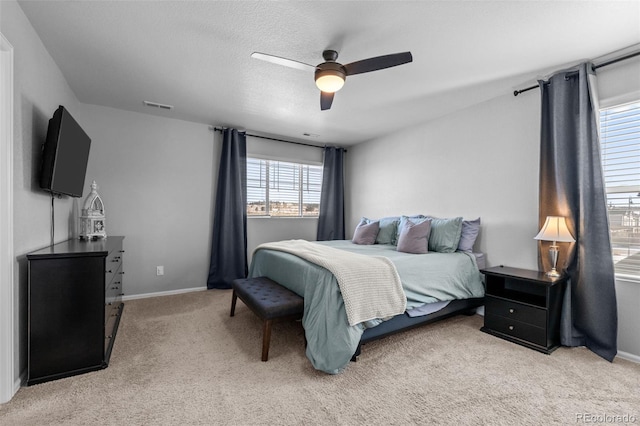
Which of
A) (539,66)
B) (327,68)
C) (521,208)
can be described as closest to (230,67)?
(327,68)

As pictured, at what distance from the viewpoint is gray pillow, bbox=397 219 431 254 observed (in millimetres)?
3305

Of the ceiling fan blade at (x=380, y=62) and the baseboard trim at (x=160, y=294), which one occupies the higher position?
the ceiling fan blade at (x=380, y=62)

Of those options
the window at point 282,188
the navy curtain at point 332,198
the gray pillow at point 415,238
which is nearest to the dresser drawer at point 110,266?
the window at point 282,188

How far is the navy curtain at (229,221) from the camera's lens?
14.3 feet

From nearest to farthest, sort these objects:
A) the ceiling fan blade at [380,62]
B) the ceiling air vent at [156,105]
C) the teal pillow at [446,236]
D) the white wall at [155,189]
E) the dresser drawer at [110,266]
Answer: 1. the ceiling fan blade at [380,62]
2. the dresser drawer at [110,266]
3. the teal pillow at [446,236]
4. the ceiling air vent at [156,105]
5. the white wall at [155,189]

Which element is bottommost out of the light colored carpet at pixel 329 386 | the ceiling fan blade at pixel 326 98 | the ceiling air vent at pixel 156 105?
the light colored carpet at pixel 329 386

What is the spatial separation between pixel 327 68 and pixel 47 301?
8.22 feet

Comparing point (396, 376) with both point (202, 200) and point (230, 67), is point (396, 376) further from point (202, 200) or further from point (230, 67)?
point (202, 200)

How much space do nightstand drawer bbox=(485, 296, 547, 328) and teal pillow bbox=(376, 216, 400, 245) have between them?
142cm

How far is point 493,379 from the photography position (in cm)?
204

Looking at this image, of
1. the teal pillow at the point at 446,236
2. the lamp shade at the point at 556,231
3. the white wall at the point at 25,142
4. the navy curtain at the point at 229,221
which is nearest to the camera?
the white wall at the point at 25,142

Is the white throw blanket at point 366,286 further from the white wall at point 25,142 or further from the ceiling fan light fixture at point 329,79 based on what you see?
the white wall at point 25,142

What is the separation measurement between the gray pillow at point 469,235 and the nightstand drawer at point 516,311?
62cm

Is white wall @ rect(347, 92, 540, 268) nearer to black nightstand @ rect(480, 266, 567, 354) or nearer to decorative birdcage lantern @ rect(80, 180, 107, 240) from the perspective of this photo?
black nightstand @ rect(480, 266, 567, 354)
